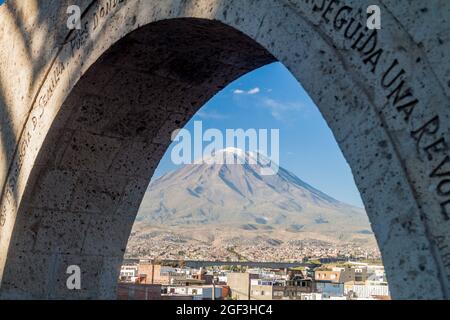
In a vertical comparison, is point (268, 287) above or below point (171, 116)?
above

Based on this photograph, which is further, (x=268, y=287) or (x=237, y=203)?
(x=237, y=203)

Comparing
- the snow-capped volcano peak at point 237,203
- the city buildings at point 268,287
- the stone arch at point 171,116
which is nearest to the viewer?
the stone arch at point 171,116

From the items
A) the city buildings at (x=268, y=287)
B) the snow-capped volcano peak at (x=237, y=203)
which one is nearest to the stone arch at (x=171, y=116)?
the city buildings at (x=268, y=287)

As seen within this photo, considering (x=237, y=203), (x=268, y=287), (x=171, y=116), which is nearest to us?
(x=171, y=116)

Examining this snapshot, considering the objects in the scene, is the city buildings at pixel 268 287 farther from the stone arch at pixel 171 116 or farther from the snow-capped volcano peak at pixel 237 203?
the snow-capped volcano peak at pixel 237 203

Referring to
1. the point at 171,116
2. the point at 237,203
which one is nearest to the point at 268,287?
the point at 171,116

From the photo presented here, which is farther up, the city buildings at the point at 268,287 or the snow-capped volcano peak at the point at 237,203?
the snow-capped volcano peak at the point at 237,203

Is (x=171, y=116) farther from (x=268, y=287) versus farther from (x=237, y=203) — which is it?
(x=237, y=203)
